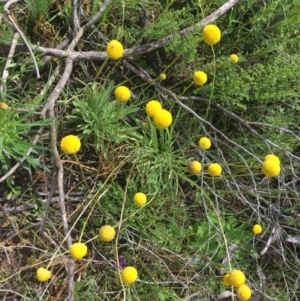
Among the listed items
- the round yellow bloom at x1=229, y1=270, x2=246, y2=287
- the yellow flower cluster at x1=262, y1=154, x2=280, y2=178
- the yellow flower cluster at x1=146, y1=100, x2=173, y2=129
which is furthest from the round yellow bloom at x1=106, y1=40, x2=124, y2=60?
the round yellow bloom at x1=229, y1=270, x2=246, y2=287

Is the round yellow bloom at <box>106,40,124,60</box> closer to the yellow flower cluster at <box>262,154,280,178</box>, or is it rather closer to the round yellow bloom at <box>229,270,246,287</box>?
the yellow flower cluster at <box>262,154,280,178</box>

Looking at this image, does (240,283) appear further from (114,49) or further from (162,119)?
(114,49)

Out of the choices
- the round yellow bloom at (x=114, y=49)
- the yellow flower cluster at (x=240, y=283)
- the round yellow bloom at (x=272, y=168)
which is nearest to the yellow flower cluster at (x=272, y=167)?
the round yellow bloom at (x=272, y=168)

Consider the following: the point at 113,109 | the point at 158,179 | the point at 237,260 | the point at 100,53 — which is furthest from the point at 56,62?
the point at 237,260

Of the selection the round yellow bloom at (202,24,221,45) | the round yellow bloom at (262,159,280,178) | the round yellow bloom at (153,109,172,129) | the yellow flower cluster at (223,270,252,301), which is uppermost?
the round yellow bloom at (202,24,221,45)

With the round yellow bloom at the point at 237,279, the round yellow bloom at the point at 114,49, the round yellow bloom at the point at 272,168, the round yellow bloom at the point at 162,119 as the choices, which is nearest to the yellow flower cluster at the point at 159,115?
the round yellow bloom at the point at 162,119

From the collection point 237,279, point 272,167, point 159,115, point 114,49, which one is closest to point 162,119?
point 159,115

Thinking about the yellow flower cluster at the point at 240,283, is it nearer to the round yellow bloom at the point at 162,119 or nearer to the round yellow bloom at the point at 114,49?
the round yellow bloom at the point at 162,119

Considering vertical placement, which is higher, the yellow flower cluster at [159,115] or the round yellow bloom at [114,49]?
the round yellow bloom at [114,49]

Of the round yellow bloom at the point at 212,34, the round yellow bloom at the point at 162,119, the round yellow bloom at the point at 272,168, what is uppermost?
the round yellow bloom at the point at 212,34

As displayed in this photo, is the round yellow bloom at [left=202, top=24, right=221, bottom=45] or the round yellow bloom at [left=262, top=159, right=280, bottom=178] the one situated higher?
the round yellow bloom at [left=202, top=24, right=221, bottom=45]

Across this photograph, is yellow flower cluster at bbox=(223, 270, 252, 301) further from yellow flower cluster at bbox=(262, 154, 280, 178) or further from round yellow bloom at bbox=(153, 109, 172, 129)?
round yellow bloom at bbox=(153, 109, 172, 129)

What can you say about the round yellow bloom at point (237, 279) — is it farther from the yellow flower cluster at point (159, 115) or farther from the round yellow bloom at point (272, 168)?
the yellow flower cluster at point (159, 115)
